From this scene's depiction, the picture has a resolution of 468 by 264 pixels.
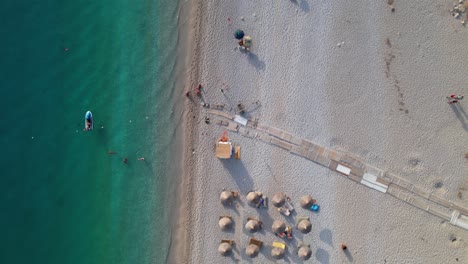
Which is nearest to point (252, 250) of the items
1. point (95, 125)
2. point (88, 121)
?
point (95, 125)

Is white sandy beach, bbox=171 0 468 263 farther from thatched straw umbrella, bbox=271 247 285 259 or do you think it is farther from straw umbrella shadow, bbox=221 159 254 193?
thatched straw umbrella, bbox=271 247 285 259

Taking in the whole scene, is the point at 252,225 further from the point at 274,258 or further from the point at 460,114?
the point at 460,114

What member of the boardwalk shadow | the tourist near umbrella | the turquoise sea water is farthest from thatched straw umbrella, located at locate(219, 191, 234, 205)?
the boardwalk shadow

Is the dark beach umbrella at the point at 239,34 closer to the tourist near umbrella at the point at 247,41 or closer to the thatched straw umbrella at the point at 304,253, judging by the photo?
the tourist near umbrella at the point at 247,41

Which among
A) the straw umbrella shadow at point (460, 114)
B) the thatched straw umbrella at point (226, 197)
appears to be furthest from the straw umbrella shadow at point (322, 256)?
the straw umbrella shadow at point (460, 114)

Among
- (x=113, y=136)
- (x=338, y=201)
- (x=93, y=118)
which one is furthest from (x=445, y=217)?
(x=93, y=118)

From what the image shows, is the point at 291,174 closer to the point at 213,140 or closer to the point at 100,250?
the point at 213,140

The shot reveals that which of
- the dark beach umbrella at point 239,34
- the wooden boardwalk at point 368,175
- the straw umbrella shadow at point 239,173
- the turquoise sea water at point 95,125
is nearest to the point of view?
the dark beach umbrella at point 239,34
